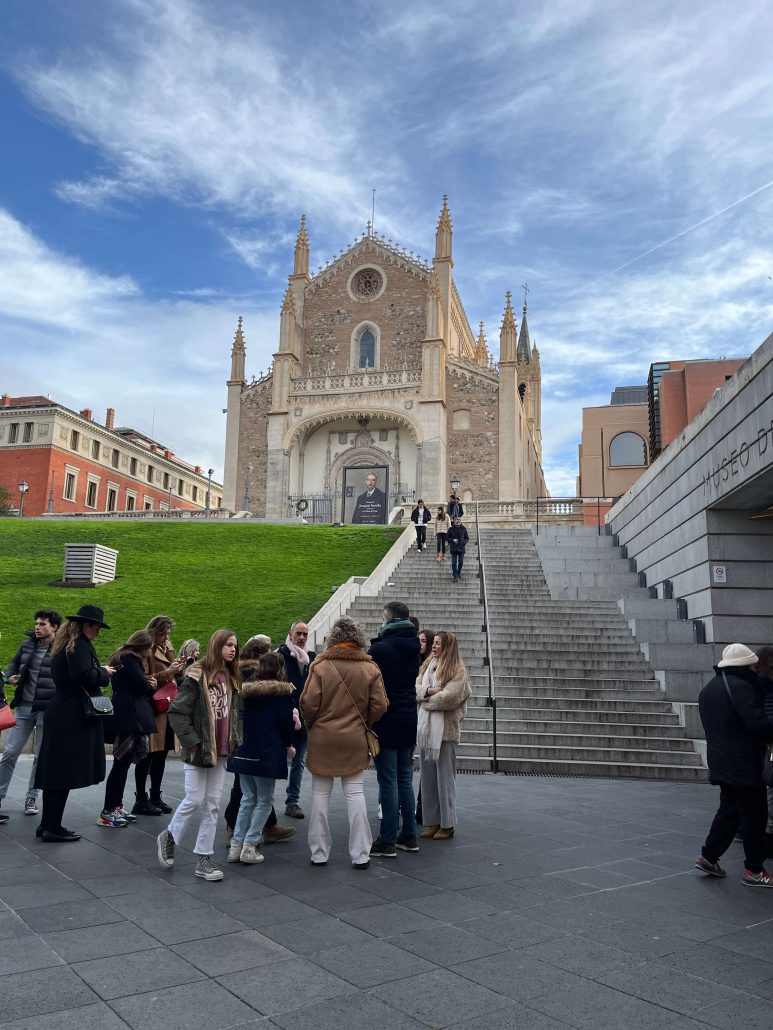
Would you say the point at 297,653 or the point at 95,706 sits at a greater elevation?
the point at 297,653

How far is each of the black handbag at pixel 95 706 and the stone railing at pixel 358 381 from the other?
35499 millimetres

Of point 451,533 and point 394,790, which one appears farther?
point 451,533

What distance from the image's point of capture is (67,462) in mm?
58719

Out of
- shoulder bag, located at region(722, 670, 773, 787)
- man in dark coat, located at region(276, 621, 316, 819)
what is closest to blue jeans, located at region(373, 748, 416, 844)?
man in dark coat, located at region(276, 621, 316, 819)

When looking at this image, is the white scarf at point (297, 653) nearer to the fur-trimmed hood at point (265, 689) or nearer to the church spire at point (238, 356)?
the fur-trimmed hood at point (265, 689)

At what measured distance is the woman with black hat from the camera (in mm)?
6137

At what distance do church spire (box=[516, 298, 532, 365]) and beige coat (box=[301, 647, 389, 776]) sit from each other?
243 feet

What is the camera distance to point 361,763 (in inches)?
228

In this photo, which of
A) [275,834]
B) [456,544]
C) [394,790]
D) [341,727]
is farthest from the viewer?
[456,544]

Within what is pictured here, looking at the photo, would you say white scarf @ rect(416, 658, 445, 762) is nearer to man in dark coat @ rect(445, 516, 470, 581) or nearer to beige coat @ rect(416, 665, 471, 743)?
beige coat @ rect(416, 665, 471, 743)

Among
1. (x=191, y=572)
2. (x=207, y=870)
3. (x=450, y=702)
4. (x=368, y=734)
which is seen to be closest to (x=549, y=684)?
(x=450, y=702)

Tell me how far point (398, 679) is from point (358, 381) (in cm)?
3619

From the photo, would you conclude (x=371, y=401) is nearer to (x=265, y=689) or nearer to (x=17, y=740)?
(x=17, y=740)

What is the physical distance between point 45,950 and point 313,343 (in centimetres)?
4259
